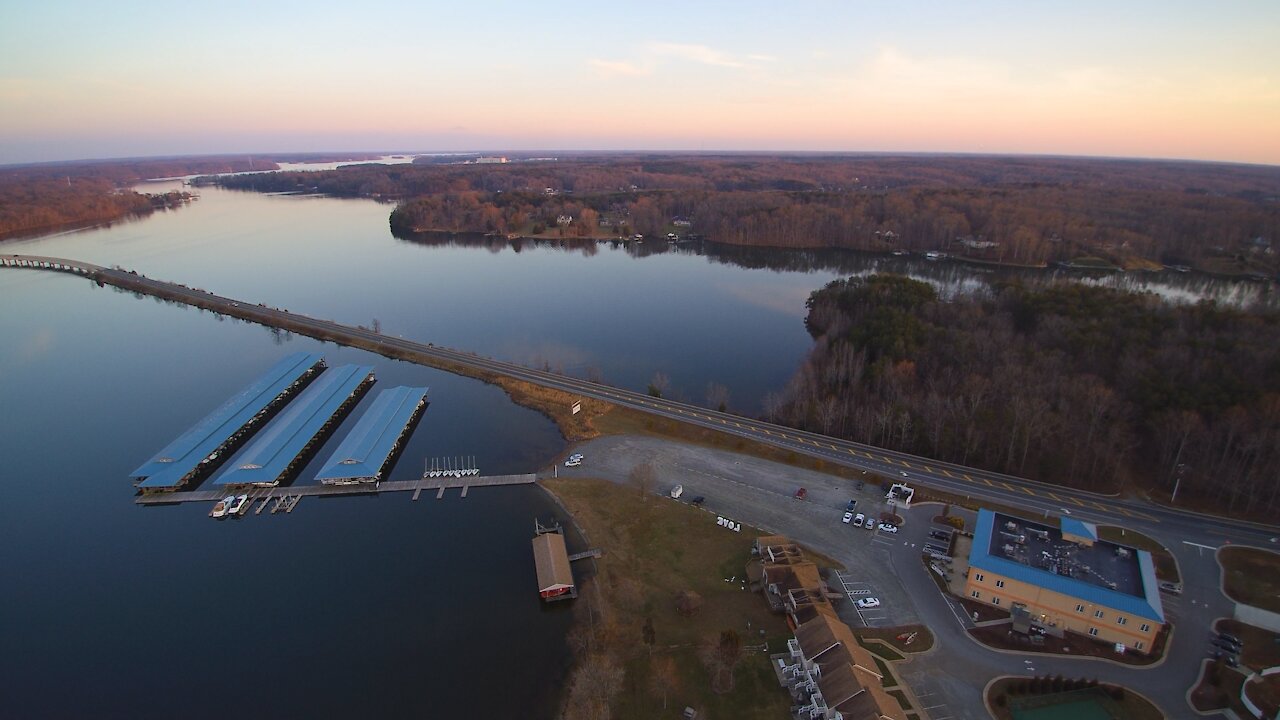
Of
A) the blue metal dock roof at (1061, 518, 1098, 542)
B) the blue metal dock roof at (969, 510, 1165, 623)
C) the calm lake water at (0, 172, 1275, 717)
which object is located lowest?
the calm lake water at (0, 172, 1275, 717)

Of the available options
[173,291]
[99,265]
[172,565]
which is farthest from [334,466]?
[99,265]

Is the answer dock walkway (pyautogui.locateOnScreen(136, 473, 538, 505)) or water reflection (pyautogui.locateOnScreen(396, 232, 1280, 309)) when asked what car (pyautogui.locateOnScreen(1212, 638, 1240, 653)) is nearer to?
dock walkway (pyautogui.locateOnScreen(136, 473, 538, 505))

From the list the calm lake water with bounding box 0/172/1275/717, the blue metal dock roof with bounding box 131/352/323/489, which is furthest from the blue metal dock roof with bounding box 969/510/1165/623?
the blue metal dock roof with bounding box 131/352/323/489

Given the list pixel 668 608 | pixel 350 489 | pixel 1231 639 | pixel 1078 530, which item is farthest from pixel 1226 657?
pixel 350 489

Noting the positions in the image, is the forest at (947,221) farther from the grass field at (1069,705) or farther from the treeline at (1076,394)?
the grass field at (1069,705)

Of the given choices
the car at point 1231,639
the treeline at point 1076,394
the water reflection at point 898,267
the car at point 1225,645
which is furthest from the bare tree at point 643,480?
the water reflection at point 898,267

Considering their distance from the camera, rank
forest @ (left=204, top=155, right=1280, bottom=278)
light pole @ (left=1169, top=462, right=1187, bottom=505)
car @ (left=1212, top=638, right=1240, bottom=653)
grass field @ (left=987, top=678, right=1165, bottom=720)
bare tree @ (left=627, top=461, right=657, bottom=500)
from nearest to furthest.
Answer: grass field @ (left=987, top=678, right=1165, bottom=720) < car @ (left=1212, top=638, right=1240, bottom=653) < light pole @ (left=1169, top=462, right=1187, bottom=505) < bare tree @ (left=627, top=461, right=657, bottom=500) < forest @ (left=204, top=155, right=1280, bottom=278)

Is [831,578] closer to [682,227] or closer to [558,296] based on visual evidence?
[558,296]

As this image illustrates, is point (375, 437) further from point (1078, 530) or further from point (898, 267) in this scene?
point (898, 267)
